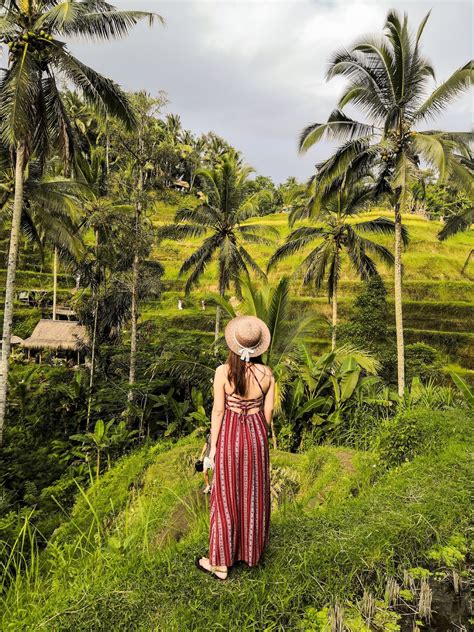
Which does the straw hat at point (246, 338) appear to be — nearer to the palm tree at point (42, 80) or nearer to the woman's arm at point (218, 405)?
the woman's arm at point (218, 405)

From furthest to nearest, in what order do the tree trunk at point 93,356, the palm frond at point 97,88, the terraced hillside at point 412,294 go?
the terraced hillside at point 412,294
the tree trunk at point 93,356
the palm frond at point 97,88

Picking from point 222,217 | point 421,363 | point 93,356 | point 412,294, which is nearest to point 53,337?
point 222,217

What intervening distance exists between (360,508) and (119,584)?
195 centimetres

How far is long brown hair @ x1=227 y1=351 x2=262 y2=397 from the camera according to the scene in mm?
2738

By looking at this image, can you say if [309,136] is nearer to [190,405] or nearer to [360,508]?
[190,405]

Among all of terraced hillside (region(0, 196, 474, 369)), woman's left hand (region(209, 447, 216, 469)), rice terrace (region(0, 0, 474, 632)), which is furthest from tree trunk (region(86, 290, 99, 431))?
woman's left hand (region(209, 447, 216, 469))

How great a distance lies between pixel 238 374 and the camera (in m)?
2.74

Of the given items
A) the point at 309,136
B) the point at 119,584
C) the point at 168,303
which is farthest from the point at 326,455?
the point at 168,303

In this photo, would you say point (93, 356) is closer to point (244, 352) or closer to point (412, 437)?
point (412, 437)

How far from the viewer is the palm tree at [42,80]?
26.6 feet

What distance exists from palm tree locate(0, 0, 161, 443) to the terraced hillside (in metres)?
9.03

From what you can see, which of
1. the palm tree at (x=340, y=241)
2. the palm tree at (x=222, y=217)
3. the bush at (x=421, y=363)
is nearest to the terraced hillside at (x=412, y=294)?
the palm tree at (x=340, y=241)

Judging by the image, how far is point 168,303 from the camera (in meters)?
30.0

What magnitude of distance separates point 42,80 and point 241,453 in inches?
369
